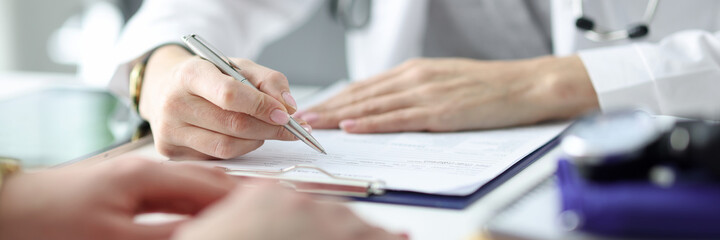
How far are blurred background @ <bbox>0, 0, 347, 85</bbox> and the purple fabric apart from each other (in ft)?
5.77

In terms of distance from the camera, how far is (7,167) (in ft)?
1.13

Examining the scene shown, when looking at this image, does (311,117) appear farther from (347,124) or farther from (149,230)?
(149,230)

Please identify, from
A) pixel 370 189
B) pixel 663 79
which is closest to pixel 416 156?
pixel 370 189

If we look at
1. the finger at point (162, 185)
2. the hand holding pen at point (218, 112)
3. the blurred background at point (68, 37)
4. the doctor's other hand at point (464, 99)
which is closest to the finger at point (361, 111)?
the doctor's other hand at point (464, 99)

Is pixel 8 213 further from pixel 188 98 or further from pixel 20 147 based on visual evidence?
pixel 20 147

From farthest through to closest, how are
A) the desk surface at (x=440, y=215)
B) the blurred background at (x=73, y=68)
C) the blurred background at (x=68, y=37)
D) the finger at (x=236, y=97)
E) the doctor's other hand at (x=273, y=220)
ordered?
the blurred background at (x=68, y=37)
the blurred background at (x=73, y=68)
the finger at (x=236, y=97)
the desk surface at (x=440, y=215)
the doctor's other hand at (x=273, y=220)

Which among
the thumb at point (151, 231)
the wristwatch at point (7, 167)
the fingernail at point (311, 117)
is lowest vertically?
the thumb at point (151, 231)

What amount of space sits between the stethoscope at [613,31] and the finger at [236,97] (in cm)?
52

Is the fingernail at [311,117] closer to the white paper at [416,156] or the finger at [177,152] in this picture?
the white paper at [416,156]

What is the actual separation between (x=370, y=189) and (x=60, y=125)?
584 millimetres

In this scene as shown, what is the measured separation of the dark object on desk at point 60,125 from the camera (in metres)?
0.70

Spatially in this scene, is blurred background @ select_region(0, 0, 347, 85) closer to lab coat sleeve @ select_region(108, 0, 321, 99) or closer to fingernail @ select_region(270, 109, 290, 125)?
lab coat sleeve @ select_region(108, 0, 321, 99)

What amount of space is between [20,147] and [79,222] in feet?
1.67

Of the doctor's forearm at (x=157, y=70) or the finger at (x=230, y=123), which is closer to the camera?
the finger at (x=230, y=123)
